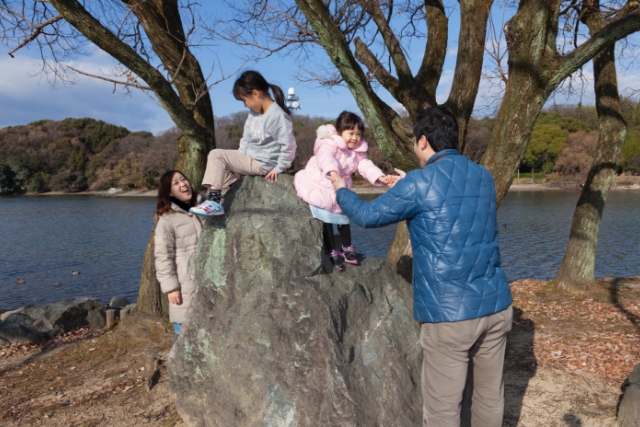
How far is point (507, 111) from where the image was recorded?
19.6ft

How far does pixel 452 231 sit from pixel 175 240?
2526mm

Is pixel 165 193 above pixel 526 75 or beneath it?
beneath

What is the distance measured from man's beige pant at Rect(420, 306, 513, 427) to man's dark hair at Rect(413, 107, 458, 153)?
1.04 meters

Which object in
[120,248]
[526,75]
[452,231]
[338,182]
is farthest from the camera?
[120,248]

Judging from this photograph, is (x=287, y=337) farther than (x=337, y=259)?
No

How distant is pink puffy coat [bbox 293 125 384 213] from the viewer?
360 cm

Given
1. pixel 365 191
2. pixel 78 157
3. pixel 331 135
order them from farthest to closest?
pixel 78 157
pixel 365 191
pixel 331 135

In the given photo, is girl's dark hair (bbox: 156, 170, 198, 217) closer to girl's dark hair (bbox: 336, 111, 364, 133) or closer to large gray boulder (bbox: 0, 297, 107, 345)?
girl's dark hair (bbox: 336, 111, 364, 133)

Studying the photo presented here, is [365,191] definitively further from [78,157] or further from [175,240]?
[78,157]

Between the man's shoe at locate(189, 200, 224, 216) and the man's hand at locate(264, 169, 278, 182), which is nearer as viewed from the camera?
the man's shoe at locate(189, 200, 224, 216)

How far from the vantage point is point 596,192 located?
812cm

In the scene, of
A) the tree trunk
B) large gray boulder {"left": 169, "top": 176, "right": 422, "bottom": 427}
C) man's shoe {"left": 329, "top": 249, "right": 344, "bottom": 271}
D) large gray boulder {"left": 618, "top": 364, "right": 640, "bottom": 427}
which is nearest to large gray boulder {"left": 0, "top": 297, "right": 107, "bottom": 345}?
the tree trunk

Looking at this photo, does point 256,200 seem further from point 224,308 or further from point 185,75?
point 185,75

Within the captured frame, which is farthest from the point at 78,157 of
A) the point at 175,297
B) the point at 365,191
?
the point at 175,297
